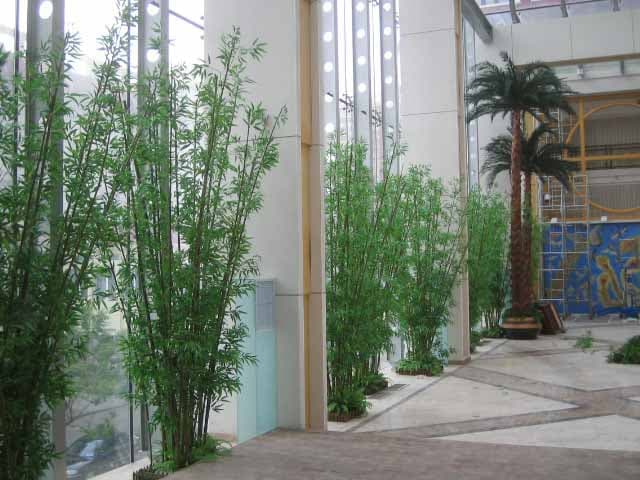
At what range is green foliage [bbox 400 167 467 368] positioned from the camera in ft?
31.2

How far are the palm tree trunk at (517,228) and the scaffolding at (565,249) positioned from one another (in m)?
6.87

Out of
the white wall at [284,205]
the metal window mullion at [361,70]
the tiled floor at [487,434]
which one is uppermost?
the metal window mullion at [361,70]

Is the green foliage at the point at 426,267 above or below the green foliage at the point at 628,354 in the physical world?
above

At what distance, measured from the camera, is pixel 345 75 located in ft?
32.5

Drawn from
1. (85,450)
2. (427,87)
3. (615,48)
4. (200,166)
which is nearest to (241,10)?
(200,166)

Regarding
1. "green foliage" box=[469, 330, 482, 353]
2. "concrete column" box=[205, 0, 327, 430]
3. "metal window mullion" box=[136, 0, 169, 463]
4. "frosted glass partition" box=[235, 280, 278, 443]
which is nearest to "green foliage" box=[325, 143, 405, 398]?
"concrete column" box=[205, 0, 327, 430]

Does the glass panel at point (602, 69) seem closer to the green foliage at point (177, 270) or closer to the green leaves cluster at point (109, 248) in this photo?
the green leaves cluster at point (109, 248)

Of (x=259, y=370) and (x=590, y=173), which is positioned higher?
(x=590, y=173)

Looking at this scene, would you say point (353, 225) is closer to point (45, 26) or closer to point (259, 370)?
point (259, 370)

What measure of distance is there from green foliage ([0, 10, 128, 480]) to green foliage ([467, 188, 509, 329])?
7928mm

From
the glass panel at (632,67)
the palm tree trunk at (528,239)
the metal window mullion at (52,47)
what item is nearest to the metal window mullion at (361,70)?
the palm tree trunk at (528,239)

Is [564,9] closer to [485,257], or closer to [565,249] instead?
[565,249]

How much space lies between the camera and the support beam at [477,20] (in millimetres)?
14958

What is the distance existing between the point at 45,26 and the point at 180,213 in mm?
1381
